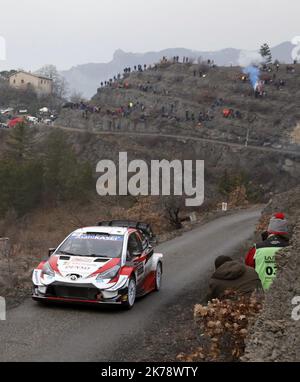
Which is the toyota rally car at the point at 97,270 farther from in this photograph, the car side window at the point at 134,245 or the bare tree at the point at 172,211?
the bare tree at the point at 172,211

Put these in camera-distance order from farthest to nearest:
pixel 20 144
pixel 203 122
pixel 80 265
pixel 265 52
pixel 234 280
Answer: pixel 265 52, pixel 203 122, pixel 20 144, pixel 80 265, pixel 234 280

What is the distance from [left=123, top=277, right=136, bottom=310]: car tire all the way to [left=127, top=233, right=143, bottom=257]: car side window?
722mm

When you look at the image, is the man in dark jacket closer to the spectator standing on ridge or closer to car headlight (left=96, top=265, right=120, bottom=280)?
the spectator standing on ridge

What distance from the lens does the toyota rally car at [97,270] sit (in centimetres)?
955

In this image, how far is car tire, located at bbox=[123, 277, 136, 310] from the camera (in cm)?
998

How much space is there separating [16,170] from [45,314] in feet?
142

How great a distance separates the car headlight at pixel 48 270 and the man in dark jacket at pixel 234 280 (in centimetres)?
293

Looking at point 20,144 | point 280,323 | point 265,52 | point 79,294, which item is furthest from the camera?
point 265,52

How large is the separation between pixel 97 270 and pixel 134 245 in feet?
5.78

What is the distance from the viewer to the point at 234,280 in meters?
8.37

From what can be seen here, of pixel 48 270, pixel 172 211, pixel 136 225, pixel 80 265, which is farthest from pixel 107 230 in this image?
pixel 172 211

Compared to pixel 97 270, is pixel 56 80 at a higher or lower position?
higher

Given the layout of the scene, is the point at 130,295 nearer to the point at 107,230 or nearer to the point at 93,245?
the point at 93,245

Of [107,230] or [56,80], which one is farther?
[56,80]
